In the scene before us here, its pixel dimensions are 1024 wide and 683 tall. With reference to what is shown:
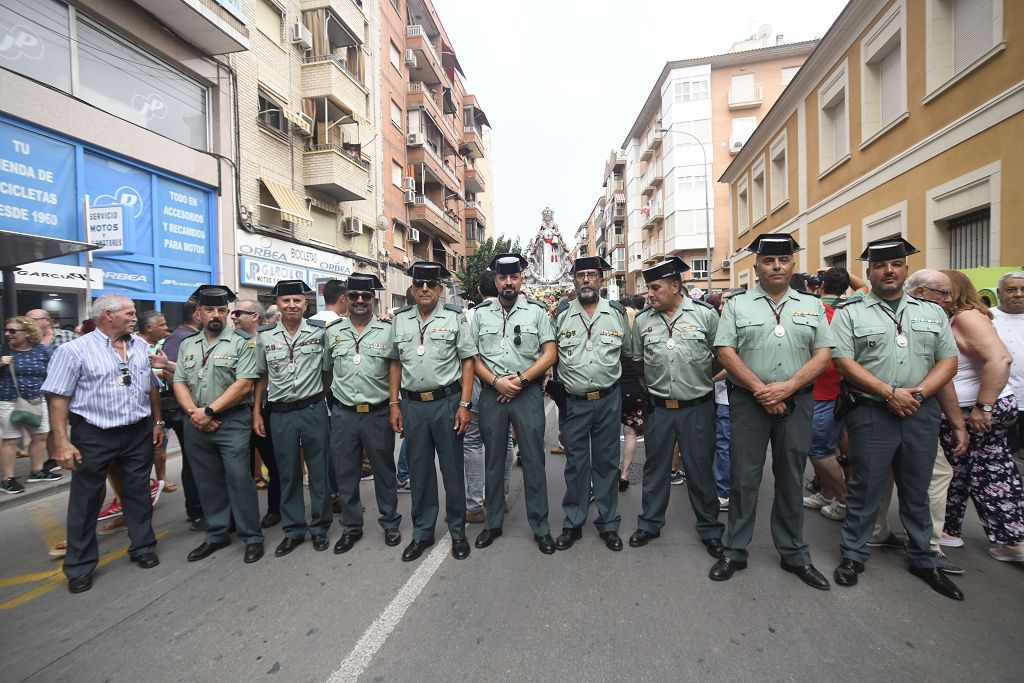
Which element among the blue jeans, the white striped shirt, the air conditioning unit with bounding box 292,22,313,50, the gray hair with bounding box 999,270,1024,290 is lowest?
the blue jeans

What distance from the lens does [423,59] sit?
26.2 m

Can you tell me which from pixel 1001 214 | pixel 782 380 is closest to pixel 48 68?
pixel 782 380

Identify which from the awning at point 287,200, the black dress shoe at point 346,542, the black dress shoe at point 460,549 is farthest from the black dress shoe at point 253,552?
the awning at point 287,200

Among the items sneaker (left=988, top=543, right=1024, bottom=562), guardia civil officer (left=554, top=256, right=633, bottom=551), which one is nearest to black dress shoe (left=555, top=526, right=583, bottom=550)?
guardia civil officer (left=554, top=256, right=633, bottom=551)

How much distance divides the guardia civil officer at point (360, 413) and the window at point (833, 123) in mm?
13277

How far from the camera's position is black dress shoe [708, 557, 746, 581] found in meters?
3.42

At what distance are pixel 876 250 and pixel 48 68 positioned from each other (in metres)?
12.7

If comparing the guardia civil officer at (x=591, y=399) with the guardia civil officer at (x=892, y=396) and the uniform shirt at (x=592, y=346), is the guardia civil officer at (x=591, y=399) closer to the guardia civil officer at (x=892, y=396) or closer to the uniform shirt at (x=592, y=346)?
the uniform shirt at (x=592, y=346)

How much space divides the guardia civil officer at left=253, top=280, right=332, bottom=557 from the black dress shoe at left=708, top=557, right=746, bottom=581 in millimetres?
2835

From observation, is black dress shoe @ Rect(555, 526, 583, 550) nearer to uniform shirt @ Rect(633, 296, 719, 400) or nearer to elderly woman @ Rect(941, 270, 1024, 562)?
uniform shirt @ Rect(633, 296, 719, 400)

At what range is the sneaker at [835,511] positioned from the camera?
436 cm

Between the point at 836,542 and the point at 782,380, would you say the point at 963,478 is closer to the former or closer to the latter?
the point at 836,542

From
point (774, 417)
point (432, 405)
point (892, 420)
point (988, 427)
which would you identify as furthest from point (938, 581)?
point (432, 405)

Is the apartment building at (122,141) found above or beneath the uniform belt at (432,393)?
above
